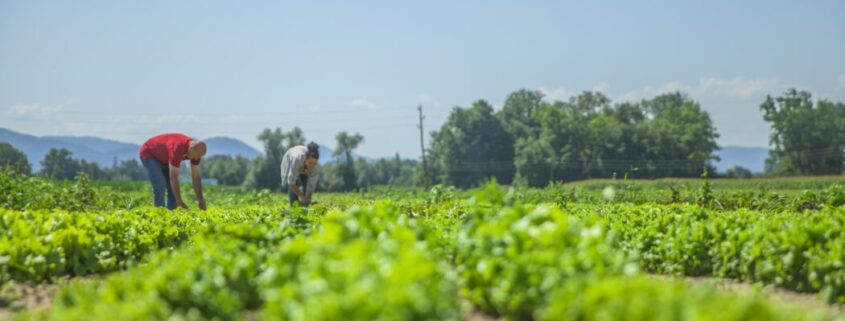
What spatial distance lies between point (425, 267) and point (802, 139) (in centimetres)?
9651

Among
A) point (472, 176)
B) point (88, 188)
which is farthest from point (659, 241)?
point (472, 176)

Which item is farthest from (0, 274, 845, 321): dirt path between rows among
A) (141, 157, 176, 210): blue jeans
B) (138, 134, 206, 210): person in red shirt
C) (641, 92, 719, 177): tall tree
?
(641, 92, 719, 177): tall tree

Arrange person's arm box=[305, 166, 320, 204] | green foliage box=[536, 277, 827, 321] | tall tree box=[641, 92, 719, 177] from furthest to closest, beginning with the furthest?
1. tall tree box=[641, 92, 719, 177]
2. person's arm box=[305, 166, 320, 204]
3. green foliage box=[536, 277, 827, 321]

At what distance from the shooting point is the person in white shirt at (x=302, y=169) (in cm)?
1215

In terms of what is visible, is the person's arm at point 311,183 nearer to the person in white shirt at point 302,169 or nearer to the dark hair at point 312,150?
the person in white shirt at point 302,169

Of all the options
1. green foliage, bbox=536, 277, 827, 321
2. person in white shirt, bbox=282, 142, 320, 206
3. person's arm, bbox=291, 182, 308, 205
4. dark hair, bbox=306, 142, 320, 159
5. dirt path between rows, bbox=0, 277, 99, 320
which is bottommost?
dirt path between rows, bbox=0, 277, 99, 320

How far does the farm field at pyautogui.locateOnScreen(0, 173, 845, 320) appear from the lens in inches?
146

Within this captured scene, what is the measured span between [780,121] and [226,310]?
96213 millimetres

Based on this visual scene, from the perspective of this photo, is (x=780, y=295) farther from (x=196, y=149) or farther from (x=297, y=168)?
(x=196, y=149)

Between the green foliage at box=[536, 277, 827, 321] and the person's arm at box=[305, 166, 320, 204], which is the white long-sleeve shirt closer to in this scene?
the person's arm at box=[305, 166, 320, 204]

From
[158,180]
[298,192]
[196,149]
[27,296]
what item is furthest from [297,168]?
[27,296]

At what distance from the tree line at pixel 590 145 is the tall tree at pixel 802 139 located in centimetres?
12

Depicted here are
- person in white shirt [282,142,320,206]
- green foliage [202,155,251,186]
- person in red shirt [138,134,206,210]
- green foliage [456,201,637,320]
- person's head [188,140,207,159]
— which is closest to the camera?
green foliage [456,201,637,320]

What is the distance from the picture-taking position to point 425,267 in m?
3.73
